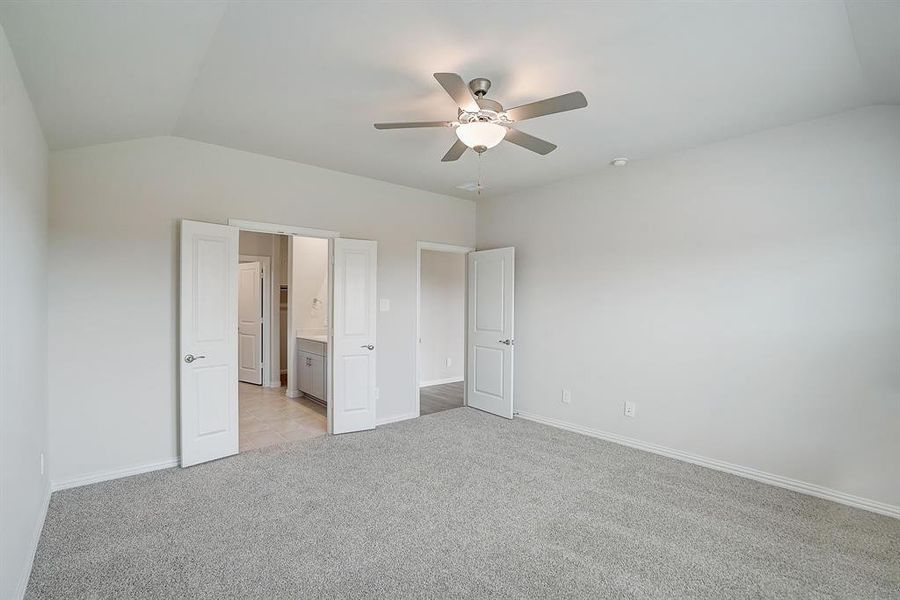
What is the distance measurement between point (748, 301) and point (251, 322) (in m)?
6.57

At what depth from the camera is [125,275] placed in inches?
130

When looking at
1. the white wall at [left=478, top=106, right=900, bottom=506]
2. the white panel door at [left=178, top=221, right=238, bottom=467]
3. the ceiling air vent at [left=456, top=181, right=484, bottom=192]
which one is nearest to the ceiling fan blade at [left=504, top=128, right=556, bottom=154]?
the white wall at [left=478, top=106, right=900, bottom=506]

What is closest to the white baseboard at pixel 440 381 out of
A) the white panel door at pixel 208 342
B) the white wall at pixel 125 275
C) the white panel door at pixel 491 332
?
the white panel door at pixel 491 332

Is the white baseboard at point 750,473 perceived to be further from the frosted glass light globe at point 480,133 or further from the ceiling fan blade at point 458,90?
the ceiling fan blade at point 458,90

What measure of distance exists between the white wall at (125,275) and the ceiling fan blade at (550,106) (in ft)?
8.85

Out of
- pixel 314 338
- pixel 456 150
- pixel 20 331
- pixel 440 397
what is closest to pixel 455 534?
pixel 456 150

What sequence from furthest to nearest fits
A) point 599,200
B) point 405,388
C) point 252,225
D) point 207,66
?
point 405,388, point 599,200, point 252,225, point 207,66

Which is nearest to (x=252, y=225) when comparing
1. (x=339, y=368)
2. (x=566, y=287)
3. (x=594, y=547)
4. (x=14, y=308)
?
(x=339, y=368)

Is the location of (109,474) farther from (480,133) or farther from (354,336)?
(480,133)

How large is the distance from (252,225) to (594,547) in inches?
144

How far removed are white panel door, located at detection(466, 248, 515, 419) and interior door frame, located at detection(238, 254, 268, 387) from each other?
10.8ft

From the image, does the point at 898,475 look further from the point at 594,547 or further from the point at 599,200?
the point at 599,200

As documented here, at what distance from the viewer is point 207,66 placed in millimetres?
2383

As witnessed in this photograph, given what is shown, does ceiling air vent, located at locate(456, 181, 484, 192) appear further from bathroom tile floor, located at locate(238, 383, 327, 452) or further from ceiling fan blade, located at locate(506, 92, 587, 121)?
bathroom tile floor, located at locate(238, 383, 327, 452)
